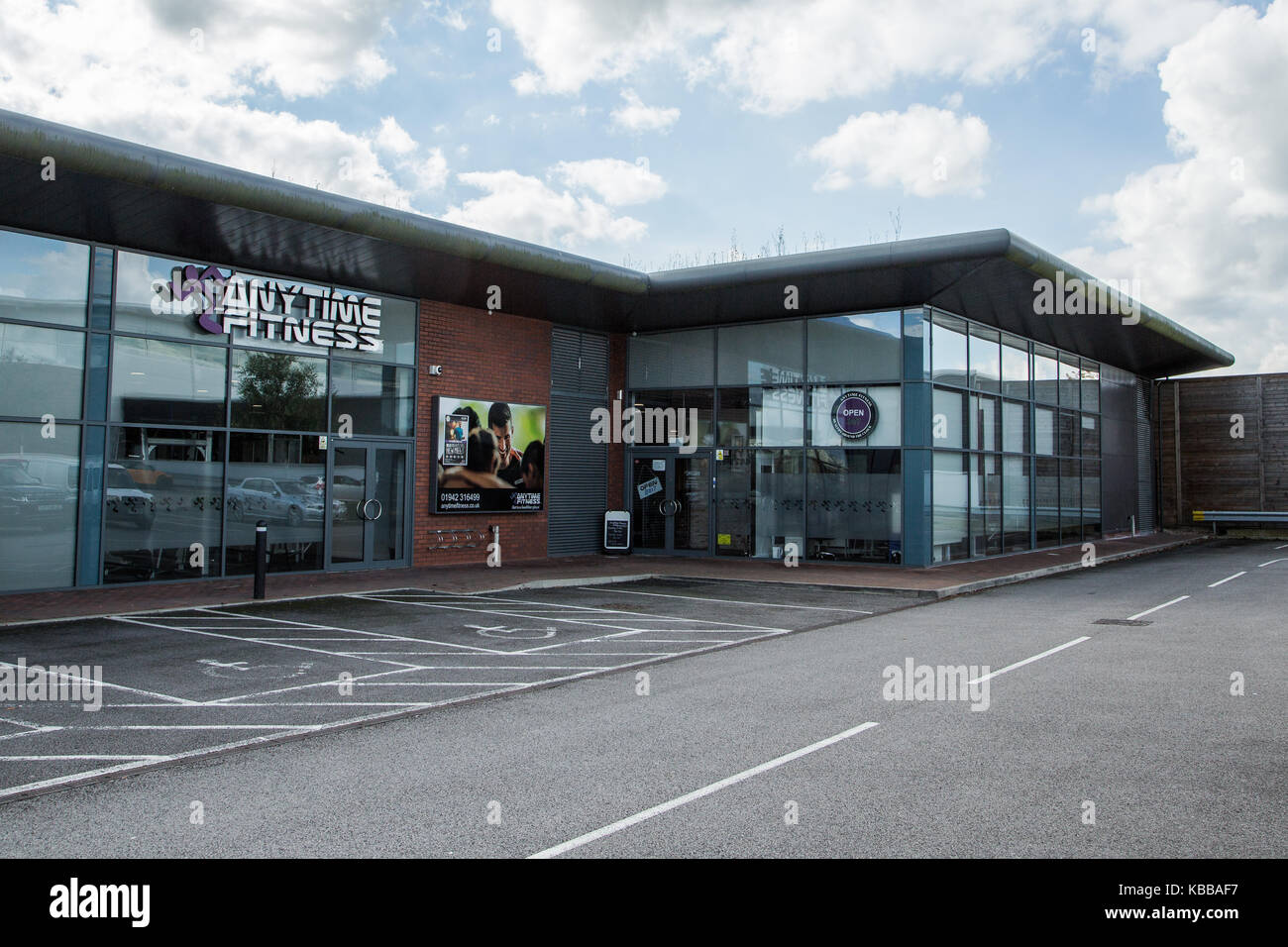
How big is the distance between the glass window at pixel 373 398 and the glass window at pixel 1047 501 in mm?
15046

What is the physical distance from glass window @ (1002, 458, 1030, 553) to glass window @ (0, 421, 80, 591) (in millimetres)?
18165

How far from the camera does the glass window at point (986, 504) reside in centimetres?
2066

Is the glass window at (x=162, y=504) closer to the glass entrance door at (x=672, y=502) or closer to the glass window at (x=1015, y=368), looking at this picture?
the glass entrance door at (x=672, y=502)

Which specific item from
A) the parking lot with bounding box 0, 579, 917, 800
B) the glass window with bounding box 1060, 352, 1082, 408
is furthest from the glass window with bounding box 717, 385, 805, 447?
the glass window with bounding box 1060, 352, 1082, 408

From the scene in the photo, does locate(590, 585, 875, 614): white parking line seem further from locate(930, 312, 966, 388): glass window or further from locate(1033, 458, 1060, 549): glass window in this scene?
locate(1033, 458, 1060, 549): glass window

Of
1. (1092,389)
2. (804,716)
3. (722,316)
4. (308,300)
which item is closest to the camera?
(804,716)

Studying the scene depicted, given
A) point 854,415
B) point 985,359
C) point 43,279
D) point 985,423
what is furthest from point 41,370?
point 985,359

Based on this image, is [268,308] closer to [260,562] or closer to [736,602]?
[260,562]

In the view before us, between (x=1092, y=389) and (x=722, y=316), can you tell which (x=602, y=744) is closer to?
(x=722, y=316)

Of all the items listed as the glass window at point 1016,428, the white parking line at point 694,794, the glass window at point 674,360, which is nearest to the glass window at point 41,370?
the glass window at point 674,360

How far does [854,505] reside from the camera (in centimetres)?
1941

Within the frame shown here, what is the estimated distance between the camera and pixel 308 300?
1642 centimetres

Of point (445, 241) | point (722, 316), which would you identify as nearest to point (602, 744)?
point (445, 241)
